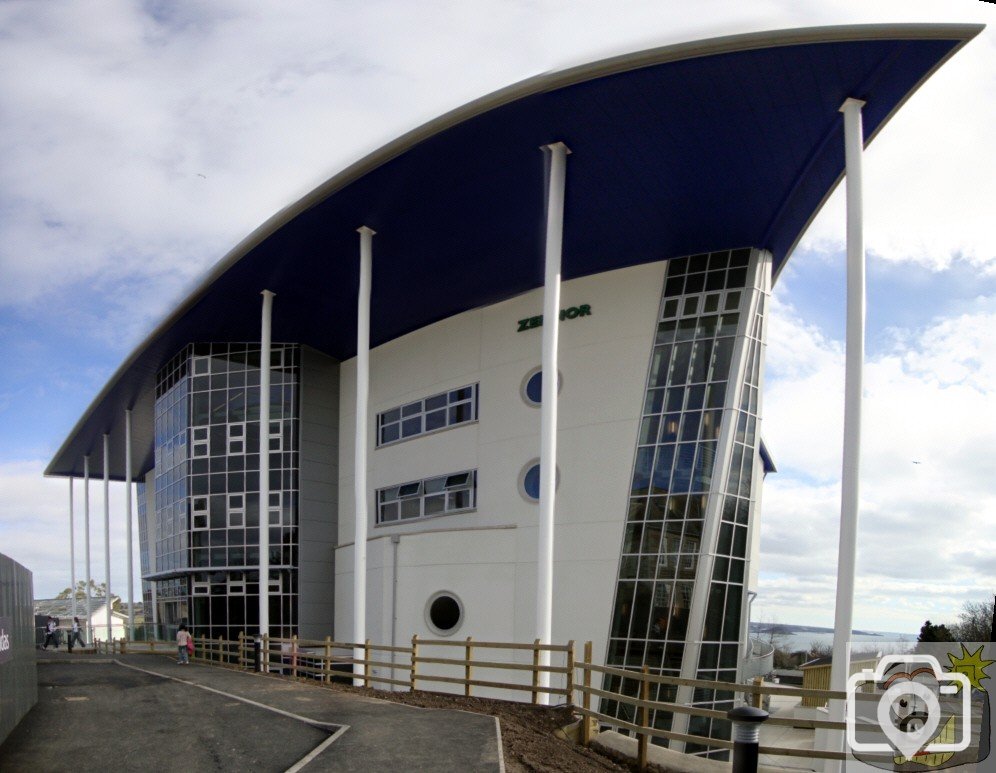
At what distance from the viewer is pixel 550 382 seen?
61.4ft

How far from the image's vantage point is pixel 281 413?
32.8 m

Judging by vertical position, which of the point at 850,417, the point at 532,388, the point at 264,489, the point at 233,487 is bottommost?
the point at 850,417

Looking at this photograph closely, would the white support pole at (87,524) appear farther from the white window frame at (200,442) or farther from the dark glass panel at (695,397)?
the dark glass panel at (695,397)

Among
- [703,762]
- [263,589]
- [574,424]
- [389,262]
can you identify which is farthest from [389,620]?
[703,762]

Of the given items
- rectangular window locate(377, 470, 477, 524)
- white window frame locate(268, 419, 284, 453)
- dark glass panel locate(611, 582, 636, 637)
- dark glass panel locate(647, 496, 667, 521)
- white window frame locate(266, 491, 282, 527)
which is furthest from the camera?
white window frame locate(268, 419, 284, 453)

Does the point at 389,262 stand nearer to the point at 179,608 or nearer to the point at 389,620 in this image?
the point at 389,620

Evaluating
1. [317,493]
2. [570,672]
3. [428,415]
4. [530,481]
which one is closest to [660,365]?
[530,481]

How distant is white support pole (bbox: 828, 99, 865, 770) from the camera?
14.5m

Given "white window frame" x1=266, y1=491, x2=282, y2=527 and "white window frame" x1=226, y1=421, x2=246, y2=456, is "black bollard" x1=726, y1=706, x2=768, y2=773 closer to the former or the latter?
"white window frame" x1=266, y1=491, x2=282, y2=527

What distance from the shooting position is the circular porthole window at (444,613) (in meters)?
24.3

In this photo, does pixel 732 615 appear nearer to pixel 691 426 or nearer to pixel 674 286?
pixel 691 426

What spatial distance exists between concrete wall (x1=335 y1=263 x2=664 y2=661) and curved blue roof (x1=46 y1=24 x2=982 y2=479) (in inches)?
41.0

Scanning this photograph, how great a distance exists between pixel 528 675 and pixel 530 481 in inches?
193

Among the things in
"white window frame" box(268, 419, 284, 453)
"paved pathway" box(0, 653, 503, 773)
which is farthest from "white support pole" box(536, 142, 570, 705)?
"white window frame" box(268, 419, 284, 453)
